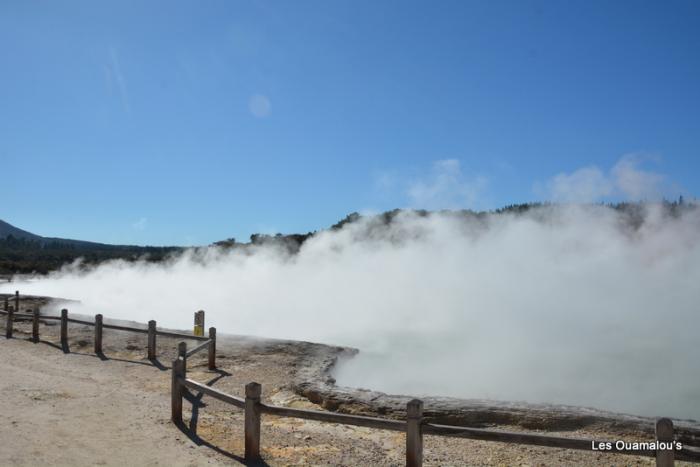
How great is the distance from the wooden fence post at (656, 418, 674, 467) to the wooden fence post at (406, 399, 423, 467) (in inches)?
71.7

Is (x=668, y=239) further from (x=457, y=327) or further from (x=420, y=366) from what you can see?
(x=420, y=366)

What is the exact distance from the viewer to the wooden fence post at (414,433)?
4570 millimetres

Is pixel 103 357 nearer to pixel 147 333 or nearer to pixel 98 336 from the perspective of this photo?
pixel 98 336

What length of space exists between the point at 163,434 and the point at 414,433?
9.99 ft

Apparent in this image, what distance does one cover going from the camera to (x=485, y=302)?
18.6 metres

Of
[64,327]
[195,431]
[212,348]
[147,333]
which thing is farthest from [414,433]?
[64,327]

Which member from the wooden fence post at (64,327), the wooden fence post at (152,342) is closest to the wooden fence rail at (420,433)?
the wooden fence post at (152,342)

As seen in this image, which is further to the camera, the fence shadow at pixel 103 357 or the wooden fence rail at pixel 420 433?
the fence shadow at pixel 103 357

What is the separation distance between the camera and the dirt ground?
5258 mm

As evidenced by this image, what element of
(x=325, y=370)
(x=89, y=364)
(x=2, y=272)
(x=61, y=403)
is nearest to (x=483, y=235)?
(x=325, y=370)

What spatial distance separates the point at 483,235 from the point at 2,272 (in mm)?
42485

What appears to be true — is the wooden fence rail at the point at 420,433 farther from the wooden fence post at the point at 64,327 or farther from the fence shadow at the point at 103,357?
the wooden fence post at the point at 64,327

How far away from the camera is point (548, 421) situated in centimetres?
652

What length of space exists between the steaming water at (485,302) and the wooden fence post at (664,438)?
476cm
